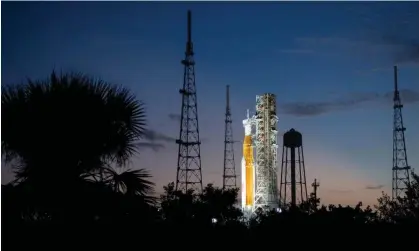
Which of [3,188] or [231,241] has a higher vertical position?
[3,188]

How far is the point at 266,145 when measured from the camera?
62.8 metres

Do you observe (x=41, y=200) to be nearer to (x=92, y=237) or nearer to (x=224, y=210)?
(x=92, y=237)

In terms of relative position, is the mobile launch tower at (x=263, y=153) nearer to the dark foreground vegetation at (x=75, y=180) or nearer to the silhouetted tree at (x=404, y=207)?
the silhouetted tree at (x=404, y=207)

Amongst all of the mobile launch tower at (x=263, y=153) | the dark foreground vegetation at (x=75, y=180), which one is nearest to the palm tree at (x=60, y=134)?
the dark foreground vegetation at (x=75, y=180)

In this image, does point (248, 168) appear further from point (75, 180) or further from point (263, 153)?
point (75, 180)

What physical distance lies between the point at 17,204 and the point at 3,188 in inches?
13.7

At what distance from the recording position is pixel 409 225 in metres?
10.9

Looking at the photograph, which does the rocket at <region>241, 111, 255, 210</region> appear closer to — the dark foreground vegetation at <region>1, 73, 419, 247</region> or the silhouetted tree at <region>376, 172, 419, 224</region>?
the silhouetted tree at <region>376, 172, 419, 224</region>

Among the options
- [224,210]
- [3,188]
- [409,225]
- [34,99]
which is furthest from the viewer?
[224,210]

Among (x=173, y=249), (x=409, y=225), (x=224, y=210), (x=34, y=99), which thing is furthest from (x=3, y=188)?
(x=224, y=210)

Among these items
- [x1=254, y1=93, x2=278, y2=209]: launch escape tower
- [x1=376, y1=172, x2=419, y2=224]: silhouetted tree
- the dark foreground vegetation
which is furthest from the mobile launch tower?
the dark foreground vegetation

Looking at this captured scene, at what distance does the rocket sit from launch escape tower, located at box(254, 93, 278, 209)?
2.22 m

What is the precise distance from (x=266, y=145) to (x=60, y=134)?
53423 mm

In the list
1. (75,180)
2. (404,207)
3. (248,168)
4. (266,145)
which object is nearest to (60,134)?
(75,180)
